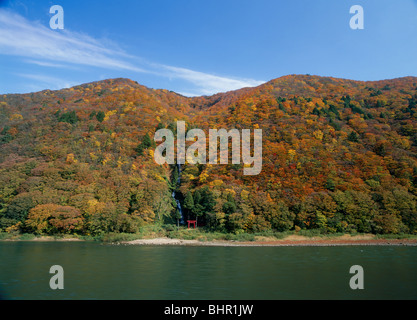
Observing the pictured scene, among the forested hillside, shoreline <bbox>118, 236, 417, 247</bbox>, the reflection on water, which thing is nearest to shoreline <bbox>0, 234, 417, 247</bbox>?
shoreline <bbox>118, 236, 417, 247</bbox>

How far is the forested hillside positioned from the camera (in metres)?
50.3

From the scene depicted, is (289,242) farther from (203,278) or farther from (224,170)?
(203,278)

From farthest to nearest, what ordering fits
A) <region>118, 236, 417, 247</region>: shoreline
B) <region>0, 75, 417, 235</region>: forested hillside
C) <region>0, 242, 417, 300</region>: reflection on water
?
<region>0, 75, 417, 235</region>: forested hillside < <region>118, 236, 417, 247</region>: shoreline < <region>0, 242, 417, 300</region>: reflection on water

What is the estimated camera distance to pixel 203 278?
20.6 metres

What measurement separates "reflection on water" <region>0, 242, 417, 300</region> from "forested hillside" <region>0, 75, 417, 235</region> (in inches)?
833

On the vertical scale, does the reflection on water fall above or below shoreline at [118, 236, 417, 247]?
above

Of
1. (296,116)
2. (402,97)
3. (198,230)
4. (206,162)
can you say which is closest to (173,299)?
(198,230)

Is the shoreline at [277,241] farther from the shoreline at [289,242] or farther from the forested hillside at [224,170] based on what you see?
the forested hillside at [224,170]

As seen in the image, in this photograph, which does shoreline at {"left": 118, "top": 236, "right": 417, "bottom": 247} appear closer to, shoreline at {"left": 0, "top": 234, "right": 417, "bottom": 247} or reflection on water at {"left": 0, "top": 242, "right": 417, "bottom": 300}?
shoreline at {"left": 0, "top": 234, "right": 417, "bottom": 247}

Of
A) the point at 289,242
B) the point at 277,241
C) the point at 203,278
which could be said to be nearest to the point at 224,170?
the point at 277,241

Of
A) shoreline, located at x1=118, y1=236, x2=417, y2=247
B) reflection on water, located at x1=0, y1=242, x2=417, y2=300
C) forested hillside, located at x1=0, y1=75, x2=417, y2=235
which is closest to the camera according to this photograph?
reflection on water, located at x1=0, y1=242, x2=417, y2=300

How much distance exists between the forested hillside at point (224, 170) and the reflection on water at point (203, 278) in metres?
21.2

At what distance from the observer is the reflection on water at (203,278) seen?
16516mm
